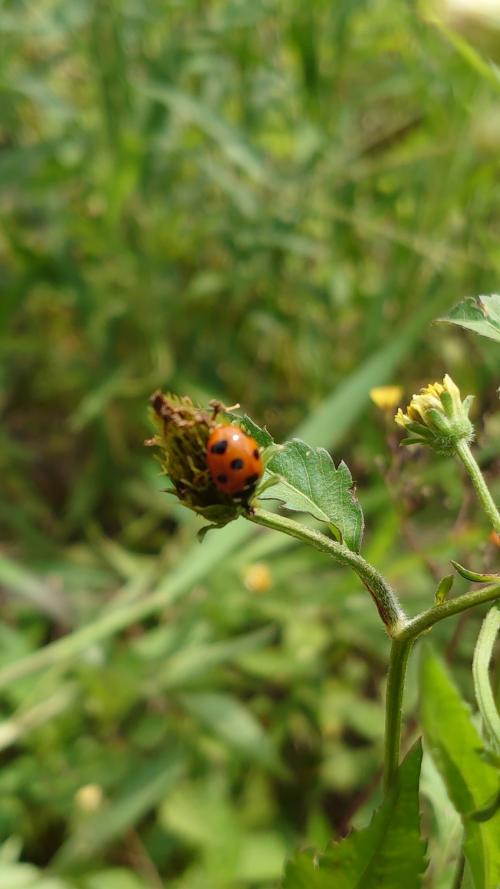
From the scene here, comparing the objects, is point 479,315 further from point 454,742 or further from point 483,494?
point 454,742

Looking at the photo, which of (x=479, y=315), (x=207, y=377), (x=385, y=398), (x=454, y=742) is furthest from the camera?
(x=207, y=377)

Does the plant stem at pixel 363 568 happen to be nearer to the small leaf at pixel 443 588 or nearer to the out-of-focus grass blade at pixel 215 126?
the small leaf at pixel 443 588

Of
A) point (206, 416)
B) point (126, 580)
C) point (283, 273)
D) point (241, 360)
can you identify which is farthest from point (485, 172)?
point (206, 416)

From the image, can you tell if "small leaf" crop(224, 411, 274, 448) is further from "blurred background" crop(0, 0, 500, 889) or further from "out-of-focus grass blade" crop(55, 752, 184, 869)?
"out-of-focus grass blade" crop(55, 752, 184, 869)

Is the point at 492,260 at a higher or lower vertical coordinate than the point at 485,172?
lower

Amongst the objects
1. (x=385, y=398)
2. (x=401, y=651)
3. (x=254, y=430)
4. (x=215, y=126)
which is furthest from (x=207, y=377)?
(x=401, y=651)

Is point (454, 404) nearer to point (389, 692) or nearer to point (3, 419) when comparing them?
point (389, 692)
